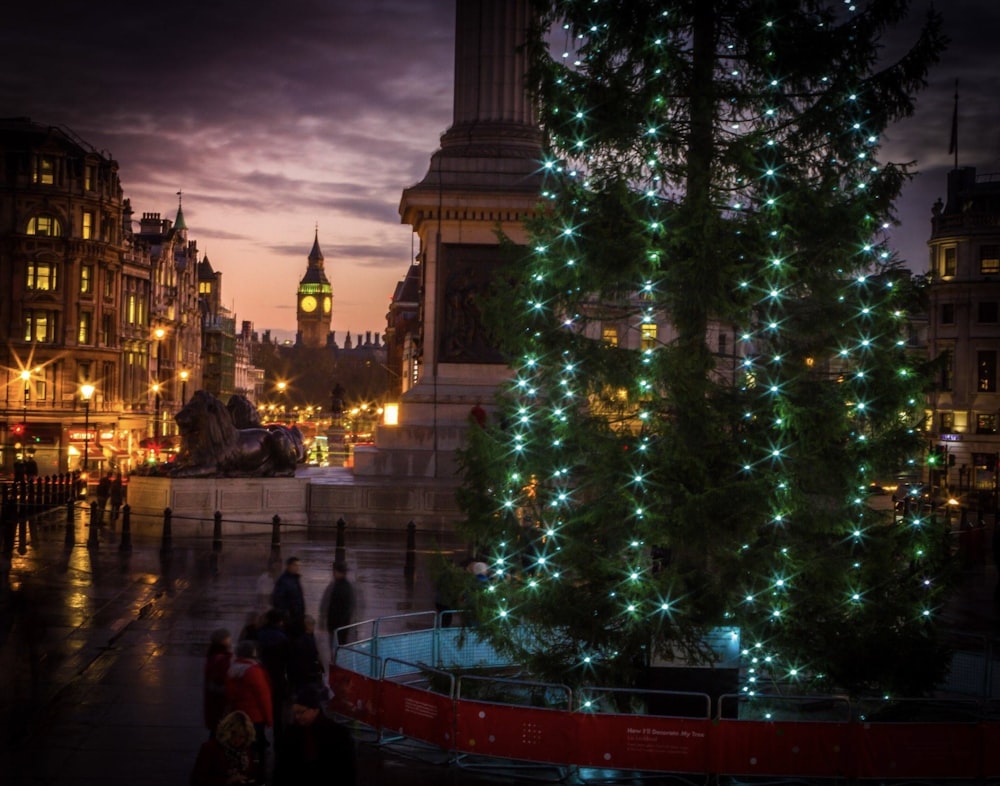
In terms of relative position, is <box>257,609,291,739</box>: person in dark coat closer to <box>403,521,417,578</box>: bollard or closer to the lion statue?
<box>403,521,417,578</box>: bollard

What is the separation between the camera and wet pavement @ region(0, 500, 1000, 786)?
11094mm

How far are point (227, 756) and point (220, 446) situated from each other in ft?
69.9

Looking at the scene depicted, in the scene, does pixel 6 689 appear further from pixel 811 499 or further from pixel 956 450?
pixel 956 450

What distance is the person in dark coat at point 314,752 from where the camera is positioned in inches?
309

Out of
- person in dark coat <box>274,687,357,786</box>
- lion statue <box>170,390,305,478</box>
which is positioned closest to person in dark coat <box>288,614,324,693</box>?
person in dark coat <box>274,687,357,786</box>

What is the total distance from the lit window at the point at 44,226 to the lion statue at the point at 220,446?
43967 millimetres

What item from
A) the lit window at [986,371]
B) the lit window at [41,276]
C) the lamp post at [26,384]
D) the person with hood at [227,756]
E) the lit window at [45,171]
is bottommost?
the person with hood at [227,756]

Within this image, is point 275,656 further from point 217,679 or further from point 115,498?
point 115,498

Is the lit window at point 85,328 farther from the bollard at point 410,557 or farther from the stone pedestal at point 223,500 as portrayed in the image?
the bollard at point 410,557

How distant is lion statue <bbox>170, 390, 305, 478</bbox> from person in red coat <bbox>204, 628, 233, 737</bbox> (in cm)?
1839

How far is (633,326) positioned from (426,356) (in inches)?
776

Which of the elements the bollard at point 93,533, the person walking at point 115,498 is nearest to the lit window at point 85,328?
the person walking at point 115,498

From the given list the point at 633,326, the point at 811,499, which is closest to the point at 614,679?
the point at 811,499

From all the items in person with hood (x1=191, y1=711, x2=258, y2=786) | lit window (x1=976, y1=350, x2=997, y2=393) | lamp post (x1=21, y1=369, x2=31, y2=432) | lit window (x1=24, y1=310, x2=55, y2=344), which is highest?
lit window (x1=24, y1=310, x2=55, y2=344)
